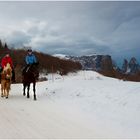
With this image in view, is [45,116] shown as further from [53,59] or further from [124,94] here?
[53,59]

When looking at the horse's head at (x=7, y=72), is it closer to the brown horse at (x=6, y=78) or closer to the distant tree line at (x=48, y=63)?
the brown horse at (x=6, y=78)

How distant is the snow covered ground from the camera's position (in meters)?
11.2

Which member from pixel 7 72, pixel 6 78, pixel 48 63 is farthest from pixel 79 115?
pixel 48 63

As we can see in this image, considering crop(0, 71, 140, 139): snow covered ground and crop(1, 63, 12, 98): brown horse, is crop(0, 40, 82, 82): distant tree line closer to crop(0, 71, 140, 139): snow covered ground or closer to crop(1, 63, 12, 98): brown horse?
crop(1, 63, 12, 98): brown horse

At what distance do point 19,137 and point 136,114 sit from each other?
13.7ft

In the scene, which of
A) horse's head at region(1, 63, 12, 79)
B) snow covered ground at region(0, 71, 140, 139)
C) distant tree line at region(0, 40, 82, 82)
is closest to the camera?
snow covered ground at region(0, 71, 140, 139)

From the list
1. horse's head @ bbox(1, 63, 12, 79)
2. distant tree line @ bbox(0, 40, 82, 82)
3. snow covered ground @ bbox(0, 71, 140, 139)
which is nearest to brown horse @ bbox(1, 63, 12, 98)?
horse's head @ bbox(1, 63, 12, 79)

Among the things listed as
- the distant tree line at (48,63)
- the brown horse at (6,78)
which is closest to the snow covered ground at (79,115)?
the brown horse at (6,78)

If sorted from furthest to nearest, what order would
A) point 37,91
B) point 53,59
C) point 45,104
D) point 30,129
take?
1. point 53,59
2. point 37,91
3. point 45,104
4. point 30,129

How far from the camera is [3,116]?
43.3 ft

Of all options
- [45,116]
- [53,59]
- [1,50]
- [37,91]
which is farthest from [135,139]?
[1,50]

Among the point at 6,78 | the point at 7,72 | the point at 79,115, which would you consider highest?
the point at 7,72

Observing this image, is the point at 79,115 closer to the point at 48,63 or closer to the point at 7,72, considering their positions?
the point at 7,72

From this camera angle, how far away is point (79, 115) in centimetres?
1419
